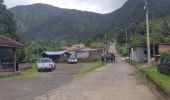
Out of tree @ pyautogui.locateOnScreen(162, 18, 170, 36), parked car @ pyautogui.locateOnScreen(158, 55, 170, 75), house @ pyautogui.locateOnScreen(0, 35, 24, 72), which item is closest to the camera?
parked car @ pyautogui.locateOnScreen(158, 55, 170, 75)

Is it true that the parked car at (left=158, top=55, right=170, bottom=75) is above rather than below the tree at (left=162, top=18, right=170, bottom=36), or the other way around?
below

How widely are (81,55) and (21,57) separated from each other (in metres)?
48.1

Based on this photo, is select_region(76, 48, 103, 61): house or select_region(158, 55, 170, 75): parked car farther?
select_region(76, 48, 103, 61): house

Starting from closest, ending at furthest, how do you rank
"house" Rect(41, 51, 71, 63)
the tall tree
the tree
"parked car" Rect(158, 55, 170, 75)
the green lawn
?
the green lawn
"parked car" Rect(158, 55, 170, 75)
the tall tree
the tree
"house" Rect(41, 51, 71, 63)

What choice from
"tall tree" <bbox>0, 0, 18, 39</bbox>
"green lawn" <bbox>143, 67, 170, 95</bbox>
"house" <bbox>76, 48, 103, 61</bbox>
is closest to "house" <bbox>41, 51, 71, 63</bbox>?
"house" <bbox>76, 48, 103, 61</bbox>

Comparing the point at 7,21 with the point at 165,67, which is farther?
the point at 7,21

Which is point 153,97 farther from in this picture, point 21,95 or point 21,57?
point 21,57

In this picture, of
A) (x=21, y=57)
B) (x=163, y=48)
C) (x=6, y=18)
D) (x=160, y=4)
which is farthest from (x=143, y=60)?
(x=160, y=4)

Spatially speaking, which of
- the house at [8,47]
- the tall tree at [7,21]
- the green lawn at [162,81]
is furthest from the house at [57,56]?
the green lawn at [162,81]

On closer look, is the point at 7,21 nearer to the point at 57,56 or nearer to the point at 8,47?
the point at 57,56

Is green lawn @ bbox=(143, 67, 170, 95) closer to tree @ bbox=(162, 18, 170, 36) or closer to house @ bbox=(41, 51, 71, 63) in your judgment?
tree @ bbox=(162, 18, 170, 36)

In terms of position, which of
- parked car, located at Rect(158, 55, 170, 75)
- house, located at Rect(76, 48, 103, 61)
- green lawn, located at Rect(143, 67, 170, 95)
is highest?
house, located at Rect(76, 48, 103, 61)

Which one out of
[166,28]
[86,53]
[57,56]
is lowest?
[57,56]

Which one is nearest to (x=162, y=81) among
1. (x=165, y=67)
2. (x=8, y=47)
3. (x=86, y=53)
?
(x=165, y=67)
